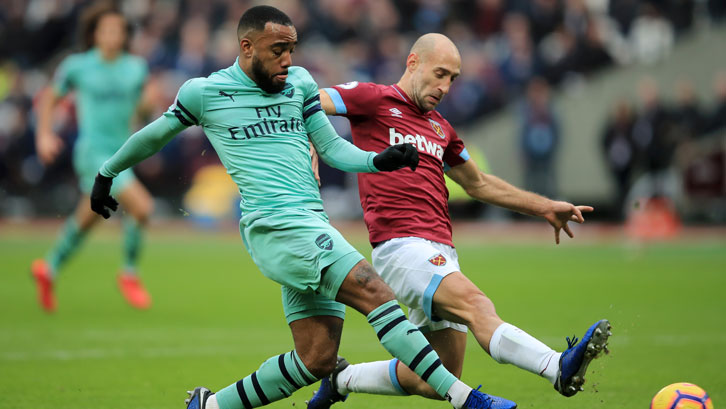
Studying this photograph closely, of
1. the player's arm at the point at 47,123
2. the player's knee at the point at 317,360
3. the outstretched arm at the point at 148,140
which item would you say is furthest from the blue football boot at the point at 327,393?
the player's arm at the point at 47,123

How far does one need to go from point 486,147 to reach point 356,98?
696 inches

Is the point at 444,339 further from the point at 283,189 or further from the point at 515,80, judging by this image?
the point at 515,80

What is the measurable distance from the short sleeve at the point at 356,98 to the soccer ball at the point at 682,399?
2401mm

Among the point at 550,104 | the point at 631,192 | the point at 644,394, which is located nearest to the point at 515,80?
the point at 550,104

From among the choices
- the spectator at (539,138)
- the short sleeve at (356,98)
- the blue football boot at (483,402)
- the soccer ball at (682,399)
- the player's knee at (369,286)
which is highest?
the spectator at (539,138)

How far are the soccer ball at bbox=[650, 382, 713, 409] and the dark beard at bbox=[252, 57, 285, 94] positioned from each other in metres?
2.78

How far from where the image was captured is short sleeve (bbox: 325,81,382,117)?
6.29m

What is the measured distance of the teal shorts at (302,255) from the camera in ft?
17.3

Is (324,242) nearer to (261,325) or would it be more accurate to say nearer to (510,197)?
(510,197)

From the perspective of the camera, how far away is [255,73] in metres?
5.46

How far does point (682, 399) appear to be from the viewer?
5.78m

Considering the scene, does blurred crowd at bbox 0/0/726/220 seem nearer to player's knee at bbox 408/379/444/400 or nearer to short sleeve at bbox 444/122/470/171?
short sleeve at bbox 444/122/470/171

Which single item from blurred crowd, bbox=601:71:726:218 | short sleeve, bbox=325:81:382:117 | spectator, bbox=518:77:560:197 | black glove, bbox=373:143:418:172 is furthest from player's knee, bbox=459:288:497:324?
blurred crowd, bbox=601:71:726:218

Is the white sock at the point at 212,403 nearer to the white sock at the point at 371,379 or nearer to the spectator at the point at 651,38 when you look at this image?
the white sock at the point at 371,379
